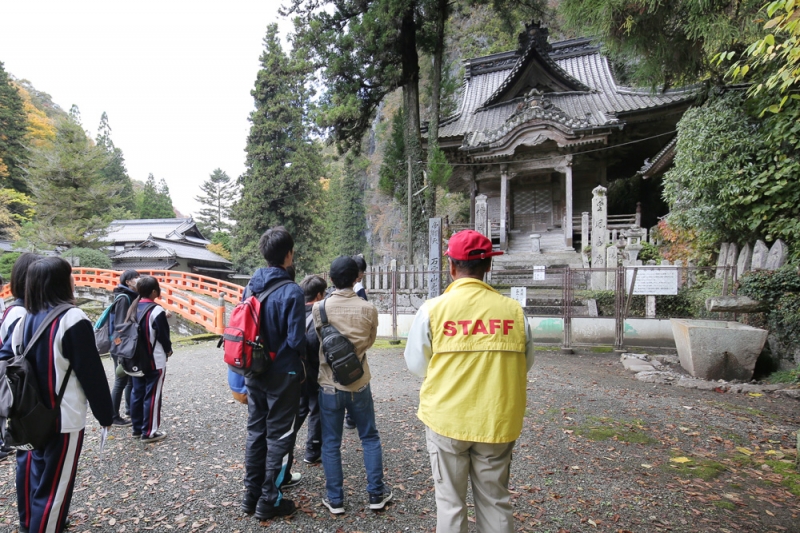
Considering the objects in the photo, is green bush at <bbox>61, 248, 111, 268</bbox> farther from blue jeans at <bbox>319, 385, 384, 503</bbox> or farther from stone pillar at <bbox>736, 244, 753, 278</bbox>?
stone pillar at <bbox>736, 244, 753, 278</bbox>

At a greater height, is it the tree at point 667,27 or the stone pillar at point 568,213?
the tree at point 667,27

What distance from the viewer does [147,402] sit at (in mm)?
3818

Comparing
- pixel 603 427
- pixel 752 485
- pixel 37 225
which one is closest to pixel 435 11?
pixel 603 427

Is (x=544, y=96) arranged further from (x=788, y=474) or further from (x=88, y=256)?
(x=88, y=256)

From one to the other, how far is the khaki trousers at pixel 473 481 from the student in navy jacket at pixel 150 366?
2979mm

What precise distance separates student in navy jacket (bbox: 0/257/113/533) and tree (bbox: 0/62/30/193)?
1112 inches

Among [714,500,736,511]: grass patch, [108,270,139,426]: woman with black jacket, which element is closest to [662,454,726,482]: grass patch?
[714,500,736,511]: grass patch

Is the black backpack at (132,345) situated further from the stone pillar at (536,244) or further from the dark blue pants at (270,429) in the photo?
the stone pillar at (536,244)

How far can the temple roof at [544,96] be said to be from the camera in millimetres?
12945

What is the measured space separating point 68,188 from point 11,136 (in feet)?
32.1

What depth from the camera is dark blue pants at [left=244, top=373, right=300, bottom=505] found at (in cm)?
246

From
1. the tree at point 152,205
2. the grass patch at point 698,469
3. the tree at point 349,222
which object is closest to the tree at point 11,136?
the tree at point 152,205

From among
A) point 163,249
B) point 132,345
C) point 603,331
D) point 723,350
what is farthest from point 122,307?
point 163,249

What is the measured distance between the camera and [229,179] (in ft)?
133
